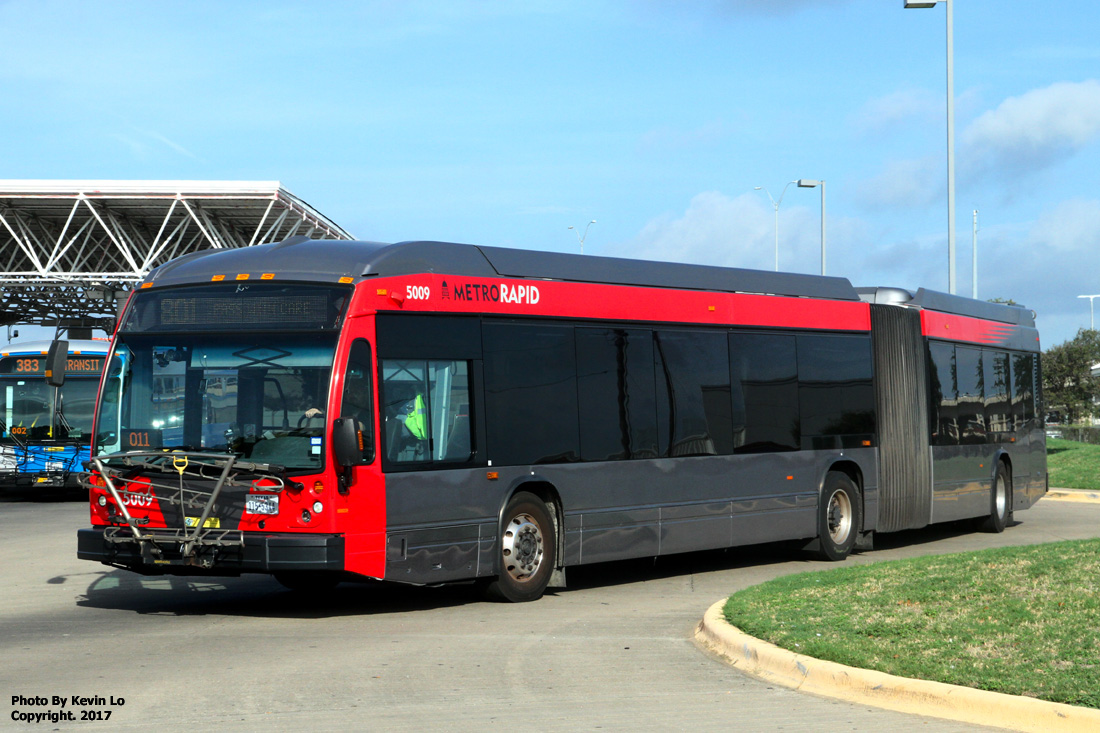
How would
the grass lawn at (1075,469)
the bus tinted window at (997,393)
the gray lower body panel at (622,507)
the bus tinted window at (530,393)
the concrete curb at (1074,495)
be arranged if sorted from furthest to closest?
the grass lawn at (1075,469)
the concrete curb at (1074,495)
the bus tinted window at (997,393)
the bus tinted window at (530,393)
the gray lower body panel at (622,507)

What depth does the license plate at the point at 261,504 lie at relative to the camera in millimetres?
10547

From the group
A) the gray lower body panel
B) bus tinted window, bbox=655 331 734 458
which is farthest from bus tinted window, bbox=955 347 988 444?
bus tinted window, bbox=655 331 734 458

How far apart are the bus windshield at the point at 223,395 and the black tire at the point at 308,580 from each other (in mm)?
937

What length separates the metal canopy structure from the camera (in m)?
51.6

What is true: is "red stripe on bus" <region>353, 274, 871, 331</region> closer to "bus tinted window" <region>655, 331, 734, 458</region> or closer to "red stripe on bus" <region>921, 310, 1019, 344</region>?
"bus tinted window" <region>655, 331, 734, 458</region>

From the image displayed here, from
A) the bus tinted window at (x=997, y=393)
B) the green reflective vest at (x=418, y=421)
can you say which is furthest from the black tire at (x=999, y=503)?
the green reflective vest at (x=418, y=421)

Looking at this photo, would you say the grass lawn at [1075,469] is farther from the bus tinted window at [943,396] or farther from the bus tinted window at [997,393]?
the bus tinted window at [943,396]

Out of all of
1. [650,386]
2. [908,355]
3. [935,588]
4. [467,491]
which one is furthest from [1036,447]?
[467,491]

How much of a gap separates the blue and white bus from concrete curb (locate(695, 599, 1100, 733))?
71.1 ft

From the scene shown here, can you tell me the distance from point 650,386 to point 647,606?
2600 mm

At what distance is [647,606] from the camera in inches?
483

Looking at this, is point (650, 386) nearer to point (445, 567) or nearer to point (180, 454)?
point (445, 567)

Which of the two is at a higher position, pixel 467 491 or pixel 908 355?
pixel 908 355

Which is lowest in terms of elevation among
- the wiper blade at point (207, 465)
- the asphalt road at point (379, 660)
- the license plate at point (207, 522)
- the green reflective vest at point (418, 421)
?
the asphalt road at point (379, 660)
